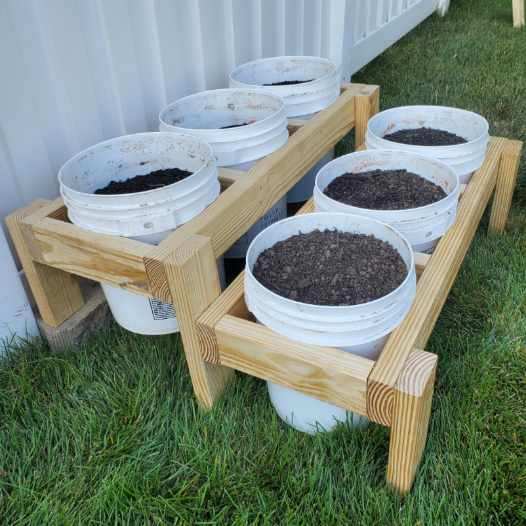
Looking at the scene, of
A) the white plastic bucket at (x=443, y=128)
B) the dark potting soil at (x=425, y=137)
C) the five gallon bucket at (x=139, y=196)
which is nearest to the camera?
the five gallon bucket at (x=139, y=196)

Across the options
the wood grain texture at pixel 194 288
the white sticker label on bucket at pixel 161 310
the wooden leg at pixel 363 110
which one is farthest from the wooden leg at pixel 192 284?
the wooden leg at pixel 363 110

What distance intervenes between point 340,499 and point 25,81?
149 centimetres

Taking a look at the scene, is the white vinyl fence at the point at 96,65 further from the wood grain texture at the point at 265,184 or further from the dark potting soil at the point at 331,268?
the dark potting soil at the point at 331,268

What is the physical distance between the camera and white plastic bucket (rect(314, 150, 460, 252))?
5.16 feet

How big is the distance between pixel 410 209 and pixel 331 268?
0.29 metres

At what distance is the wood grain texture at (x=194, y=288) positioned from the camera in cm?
136

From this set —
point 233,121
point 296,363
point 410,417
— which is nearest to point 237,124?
point 233,121

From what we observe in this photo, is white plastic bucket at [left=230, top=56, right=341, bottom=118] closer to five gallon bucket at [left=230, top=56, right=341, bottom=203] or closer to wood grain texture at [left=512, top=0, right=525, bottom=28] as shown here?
five gallon bucket at [left=230, top=56, right=341, bottom=203]

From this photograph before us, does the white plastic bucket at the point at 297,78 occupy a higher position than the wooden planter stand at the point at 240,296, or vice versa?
the white plastic bucket at the point at 297,78

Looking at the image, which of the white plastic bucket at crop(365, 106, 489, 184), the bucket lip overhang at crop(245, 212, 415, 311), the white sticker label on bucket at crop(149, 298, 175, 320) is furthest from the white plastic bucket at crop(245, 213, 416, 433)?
the white plastic bucket at crop(365, 106, 489, 184)

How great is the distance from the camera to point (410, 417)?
1.20 meters

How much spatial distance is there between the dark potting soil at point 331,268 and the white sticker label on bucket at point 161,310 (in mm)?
366

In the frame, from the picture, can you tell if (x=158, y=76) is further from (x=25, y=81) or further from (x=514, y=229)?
(x=514, y=229)

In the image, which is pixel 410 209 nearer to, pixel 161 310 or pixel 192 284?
pixel 192 284
